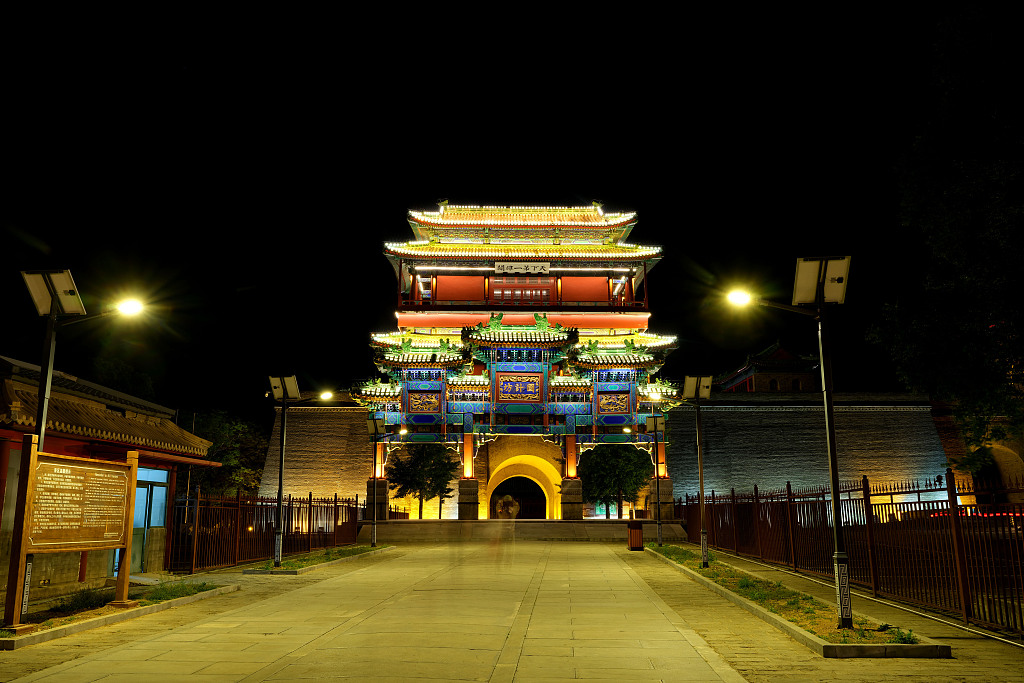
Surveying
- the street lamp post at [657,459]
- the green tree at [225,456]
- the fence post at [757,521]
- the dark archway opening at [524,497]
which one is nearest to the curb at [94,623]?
the fence post at [757,521]

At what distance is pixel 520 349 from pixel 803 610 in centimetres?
2733

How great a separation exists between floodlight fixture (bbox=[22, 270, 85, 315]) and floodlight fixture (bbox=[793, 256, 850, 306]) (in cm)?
998

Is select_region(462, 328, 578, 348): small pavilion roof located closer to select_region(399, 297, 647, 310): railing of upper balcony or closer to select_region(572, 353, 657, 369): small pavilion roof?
select_region(572, 353, 657, 369): small pavilion roof

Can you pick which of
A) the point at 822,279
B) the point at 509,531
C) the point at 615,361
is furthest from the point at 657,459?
the point at 822,279

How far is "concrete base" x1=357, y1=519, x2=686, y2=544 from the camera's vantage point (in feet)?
107

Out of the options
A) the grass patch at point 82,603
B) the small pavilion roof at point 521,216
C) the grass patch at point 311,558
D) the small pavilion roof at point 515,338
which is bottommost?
the grass patch at point 311,558

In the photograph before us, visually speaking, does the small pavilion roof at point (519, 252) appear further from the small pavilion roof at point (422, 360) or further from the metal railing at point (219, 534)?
the metal railing at point (219, 534)

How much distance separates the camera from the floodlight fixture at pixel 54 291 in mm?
10602

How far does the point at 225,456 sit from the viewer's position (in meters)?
37.4

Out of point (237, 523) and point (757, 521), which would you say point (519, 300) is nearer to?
point (757, 521)

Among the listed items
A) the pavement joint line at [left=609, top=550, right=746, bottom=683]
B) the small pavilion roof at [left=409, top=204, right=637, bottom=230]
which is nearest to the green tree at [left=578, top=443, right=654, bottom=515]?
the small pavilion roof at [left=409, top=204, right=637, bottom=230]

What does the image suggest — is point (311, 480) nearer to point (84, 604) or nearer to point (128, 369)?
point (128, 369)

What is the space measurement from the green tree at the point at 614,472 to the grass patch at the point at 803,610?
71.5 ft

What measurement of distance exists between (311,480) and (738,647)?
36667 millimetres
